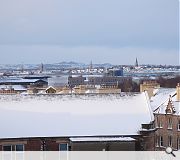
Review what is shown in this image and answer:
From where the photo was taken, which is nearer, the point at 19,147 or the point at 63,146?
the point at 19,147

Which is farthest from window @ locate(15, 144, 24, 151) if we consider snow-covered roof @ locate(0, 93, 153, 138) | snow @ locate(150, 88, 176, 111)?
snow @ locate(150, 88, 176, 111)

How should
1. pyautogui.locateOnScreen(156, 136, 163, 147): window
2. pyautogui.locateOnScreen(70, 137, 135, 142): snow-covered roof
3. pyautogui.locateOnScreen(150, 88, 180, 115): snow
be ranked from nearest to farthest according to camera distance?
pyautogui.locateOnScreen(70, 137, 135, 142): snow-covered roof < pyautogui.locateOnScreen(156, 136, 163, 147): window < pyautogui.locateOnScreen(150, 88, 180, 115): snow

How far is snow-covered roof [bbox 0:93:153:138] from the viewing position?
608 cm

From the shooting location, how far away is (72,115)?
6.41 meters

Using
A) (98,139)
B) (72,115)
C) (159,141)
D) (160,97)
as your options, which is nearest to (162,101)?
(160,97)

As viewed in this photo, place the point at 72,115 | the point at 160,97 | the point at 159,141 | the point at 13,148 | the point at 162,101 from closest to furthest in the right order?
the point at 13,148 < the point at 72,115 < the point at 159,141 < the point at 162,101 < the point at 160,97

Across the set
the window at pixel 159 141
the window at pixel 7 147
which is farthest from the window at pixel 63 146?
the window at pixel 159 141

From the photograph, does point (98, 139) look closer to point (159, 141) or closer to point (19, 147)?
point (19, 147)

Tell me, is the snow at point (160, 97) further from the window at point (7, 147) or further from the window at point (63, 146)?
the window at point (7, 147)

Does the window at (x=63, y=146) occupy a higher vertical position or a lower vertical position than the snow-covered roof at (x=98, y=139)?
lower

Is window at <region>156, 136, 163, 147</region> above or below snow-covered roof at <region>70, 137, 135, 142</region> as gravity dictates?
below

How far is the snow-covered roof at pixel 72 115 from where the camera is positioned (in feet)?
19.9

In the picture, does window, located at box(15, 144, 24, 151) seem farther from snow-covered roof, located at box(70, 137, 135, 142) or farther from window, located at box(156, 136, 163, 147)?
window, located at box(156, 136, 163, 147)
